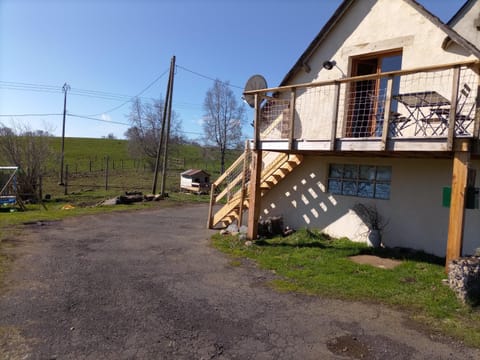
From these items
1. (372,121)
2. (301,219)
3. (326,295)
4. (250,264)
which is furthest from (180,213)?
(326,295)

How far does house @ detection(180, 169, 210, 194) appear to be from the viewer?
2114 centimetres

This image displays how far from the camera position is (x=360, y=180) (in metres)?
8.32

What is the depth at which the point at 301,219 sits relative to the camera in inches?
368

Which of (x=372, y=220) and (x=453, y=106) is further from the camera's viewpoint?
(x=372, y=220)

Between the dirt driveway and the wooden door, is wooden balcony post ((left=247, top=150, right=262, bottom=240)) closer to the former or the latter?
the dirt driveway

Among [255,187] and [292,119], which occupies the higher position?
[292,119]

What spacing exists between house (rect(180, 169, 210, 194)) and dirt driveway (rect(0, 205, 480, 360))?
14074 mm

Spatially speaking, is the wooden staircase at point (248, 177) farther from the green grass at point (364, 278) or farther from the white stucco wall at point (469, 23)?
the white stucco wall at point (469, 23)

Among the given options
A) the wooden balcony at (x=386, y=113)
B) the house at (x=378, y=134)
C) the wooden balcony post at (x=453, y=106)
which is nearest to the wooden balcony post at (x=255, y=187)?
the house at (x=378, y=134)

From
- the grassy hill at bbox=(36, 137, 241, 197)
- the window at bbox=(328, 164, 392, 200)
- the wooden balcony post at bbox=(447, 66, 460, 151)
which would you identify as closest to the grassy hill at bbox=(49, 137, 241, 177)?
the grassy hill at bbox=(36, 137, 241, 197)

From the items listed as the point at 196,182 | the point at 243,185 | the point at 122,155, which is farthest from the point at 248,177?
the point at 122,155

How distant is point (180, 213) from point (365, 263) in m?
8.51

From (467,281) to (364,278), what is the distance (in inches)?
58.1

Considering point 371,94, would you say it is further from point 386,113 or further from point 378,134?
point 386,113
